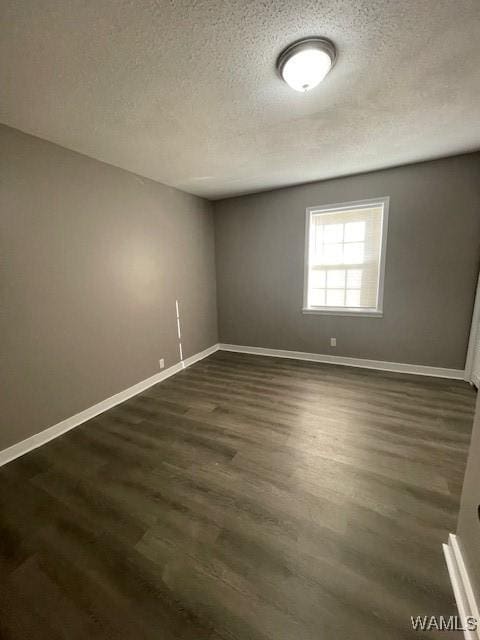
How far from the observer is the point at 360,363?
356 cm

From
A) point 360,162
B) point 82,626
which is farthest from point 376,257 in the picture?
point 82,626

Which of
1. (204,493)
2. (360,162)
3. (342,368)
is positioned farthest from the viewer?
(342,368)

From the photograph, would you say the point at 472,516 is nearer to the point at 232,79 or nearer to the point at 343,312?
the point at 232,79

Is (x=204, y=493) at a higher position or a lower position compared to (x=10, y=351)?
lower

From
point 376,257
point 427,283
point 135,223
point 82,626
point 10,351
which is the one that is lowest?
point 82,626

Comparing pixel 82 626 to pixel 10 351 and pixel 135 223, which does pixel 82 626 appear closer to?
pixel 10 351

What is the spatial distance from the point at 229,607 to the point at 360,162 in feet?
12.5

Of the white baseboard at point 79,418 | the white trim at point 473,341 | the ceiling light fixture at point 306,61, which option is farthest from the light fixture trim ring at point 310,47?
the white baseboard at point 79,418

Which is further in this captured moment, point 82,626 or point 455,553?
point 455,553

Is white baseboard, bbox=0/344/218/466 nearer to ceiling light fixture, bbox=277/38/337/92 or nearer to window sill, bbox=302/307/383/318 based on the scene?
window sill, bbox=302/307/383/318

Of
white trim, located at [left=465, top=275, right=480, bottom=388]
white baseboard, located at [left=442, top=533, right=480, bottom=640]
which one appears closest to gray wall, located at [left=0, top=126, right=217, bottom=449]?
white baseboard, located at [left=442, top=533, right=480, bottom=640]

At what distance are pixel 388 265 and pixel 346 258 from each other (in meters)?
0.54

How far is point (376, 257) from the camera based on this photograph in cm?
327

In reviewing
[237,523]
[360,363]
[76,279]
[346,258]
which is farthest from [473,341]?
[76,279]
